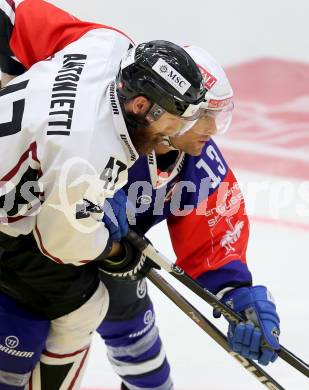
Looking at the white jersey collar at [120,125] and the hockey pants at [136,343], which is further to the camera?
the hockey pants at [136,343]

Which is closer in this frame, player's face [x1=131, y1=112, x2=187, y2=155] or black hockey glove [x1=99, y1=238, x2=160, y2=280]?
player's face [x1=131, y1=112, x2=187, y2=155]

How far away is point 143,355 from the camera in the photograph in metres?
3.07

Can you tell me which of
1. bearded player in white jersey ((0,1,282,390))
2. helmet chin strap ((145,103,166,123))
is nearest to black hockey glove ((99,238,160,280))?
bearded player in white jersey ((0,1,282,390))

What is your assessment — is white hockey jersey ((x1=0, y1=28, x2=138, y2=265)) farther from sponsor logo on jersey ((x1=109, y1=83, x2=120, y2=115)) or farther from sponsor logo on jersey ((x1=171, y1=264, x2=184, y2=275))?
sponsor logo on jersey ((x1=171, y1=264, x2=184, y2=275))

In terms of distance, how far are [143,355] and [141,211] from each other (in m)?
0.50

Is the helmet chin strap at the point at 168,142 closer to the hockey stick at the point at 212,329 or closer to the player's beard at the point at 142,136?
the player's beard at the point at 142,136

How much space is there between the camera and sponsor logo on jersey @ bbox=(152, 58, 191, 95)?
237 cm

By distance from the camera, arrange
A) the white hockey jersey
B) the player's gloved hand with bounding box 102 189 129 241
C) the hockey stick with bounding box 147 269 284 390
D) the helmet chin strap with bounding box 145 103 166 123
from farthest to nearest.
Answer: the hockey stick with bounding box 147 269 284 390
the player's gloved hand with bounding box 102 189 129 241
the helmet chin strap with bounding box 145 103 166 123
the white hockey jersey

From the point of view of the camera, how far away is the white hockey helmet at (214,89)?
2703mm

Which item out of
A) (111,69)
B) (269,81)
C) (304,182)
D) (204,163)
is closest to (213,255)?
(204,163)

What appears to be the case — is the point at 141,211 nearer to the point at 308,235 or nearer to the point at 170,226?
the point at 170,226

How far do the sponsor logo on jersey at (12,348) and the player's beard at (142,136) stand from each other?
0.61 metres

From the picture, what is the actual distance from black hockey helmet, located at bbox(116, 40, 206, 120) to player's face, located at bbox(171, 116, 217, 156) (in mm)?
218

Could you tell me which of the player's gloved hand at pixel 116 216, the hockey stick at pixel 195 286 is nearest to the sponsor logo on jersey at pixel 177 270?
the hockey stick at pixel 195 286
